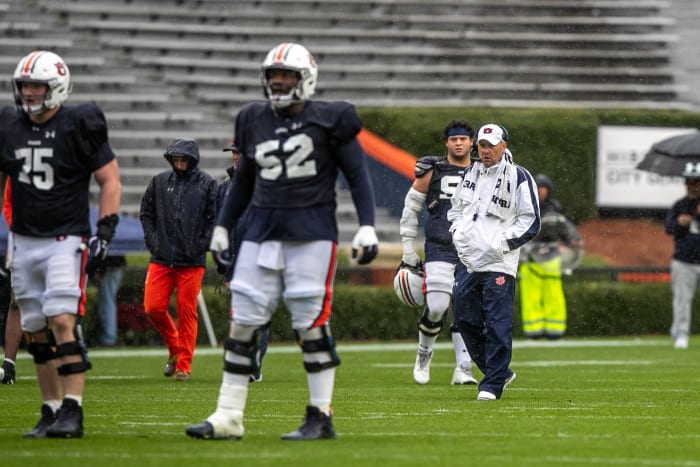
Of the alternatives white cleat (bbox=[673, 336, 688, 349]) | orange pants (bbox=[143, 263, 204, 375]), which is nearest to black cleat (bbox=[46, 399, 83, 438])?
orange pants (bbox=[143, 263, 204, 375])

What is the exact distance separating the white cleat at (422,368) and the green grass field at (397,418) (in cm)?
8

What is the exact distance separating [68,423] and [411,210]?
16.5ft

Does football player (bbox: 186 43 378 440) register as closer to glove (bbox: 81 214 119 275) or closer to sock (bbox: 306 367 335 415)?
sock (bbox: 306 367 335 415)

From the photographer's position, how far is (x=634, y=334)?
2334 centimetres

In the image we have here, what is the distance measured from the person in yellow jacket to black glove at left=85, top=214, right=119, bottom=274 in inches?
499

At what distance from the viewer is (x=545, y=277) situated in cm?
2072

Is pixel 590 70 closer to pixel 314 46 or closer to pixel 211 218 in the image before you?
pixel 314 46

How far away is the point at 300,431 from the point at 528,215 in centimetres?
336

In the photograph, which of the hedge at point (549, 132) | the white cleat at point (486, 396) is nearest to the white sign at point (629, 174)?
the hedge at point (549, 132)

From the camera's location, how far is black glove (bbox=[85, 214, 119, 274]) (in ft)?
27.1

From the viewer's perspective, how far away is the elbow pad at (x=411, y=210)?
41.2 feet

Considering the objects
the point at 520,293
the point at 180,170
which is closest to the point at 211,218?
the point at 180,170

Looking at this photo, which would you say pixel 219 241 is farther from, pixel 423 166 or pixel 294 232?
pixel 423 166

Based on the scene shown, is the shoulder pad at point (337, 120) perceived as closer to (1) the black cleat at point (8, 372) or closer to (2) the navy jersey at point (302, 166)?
(2) the navy jersey at point (302, 166)
